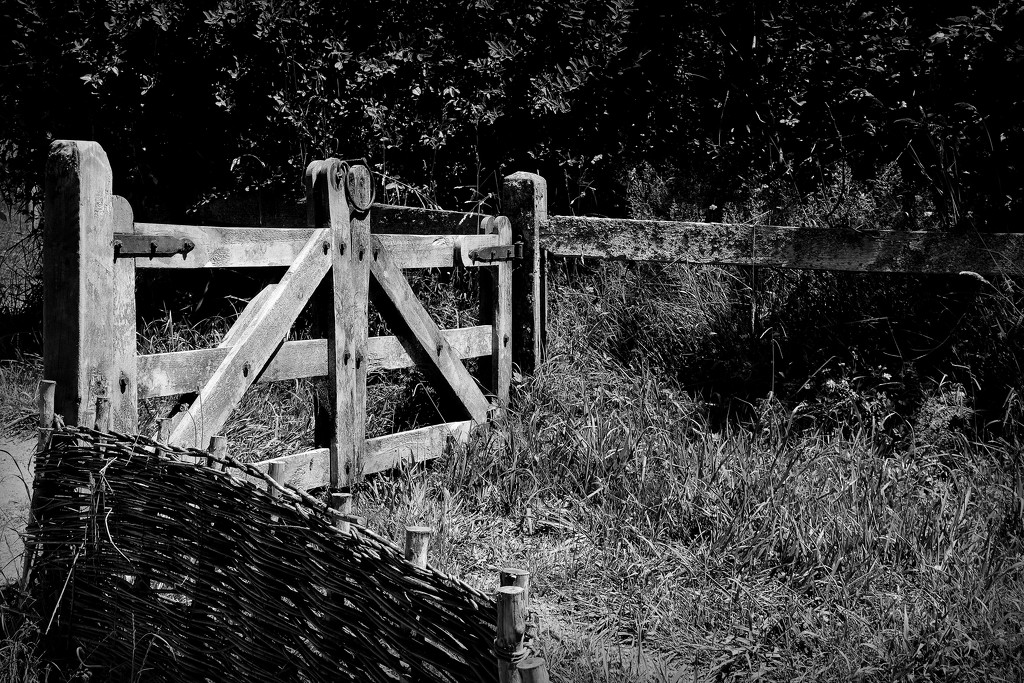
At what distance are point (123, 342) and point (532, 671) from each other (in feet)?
6.50

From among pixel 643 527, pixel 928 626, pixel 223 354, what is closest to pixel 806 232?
pixel 643 527

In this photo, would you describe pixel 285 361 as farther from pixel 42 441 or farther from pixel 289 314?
pixel 42 441

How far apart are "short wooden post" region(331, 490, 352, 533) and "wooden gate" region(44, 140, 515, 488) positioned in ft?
1.13

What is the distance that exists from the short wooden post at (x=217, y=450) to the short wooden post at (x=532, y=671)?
126 cm

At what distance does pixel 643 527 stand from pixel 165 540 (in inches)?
81.5

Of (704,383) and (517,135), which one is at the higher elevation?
(517,135)

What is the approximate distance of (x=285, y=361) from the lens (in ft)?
12.9

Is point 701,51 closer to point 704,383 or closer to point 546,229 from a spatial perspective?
point 546,229

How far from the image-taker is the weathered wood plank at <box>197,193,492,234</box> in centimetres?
547

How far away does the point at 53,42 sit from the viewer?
6.46 metres

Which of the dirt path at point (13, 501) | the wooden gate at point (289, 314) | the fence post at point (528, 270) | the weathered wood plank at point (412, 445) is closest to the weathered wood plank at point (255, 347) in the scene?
the wooden gate at point (289, 314)

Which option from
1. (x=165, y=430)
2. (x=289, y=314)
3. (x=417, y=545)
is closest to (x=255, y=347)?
(x=289, y=314)

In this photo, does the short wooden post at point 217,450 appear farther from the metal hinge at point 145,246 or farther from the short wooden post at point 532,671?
the short wooden post at point 532,671

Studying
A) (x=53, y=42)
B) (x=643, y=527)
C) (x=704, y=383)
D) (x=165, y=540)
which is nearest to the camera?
(x=165, y=540)
